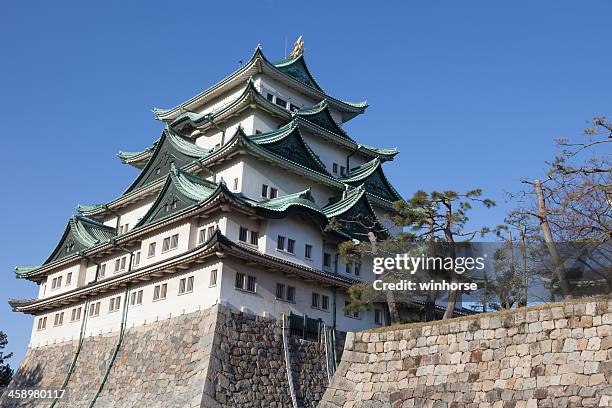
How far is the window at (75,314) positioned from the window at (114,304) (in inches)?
141

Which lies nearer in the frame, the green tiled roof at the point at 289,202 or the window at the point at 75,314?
the green tiled roof at the point at 289,202

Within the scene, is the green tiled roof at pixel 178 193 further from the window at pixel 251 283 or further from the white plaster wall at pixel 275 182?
the window at pixel 251 283

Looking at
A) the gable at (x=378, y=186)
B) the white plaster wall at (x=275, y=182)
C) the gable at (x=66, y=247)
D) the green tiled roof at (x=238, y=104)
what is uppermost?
the green tiled roof at (x=238, y=104)

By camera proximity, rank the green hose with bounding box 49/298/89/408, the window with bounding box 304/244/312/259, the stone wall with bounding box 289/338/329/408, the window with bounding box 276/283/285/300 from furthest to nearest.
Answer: the green hose with bounding box 49/298/89/408, the window with bounding box 304/244/312/259, the window with bounding box 276/283/285/300, the stone wall with bounding box 289/338/329/408

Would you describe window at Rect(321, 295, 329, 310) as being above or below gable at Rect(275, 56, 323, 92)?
below

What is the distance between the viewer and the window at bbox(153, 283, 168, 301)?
1266 inches

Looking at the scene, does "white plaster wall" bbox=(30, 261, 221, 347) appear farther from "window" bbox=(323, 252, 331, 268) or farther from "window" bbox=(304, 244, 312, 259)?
"window" bbox=(323, 252, 331, 268)

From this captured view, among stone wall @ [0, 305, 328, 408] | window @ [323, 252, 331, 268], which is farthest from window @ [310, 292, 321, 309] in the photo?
window @ [323, 252, 331, 268]

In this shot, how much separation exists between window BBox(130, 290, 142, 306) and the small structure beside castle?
A: 0.30 ft

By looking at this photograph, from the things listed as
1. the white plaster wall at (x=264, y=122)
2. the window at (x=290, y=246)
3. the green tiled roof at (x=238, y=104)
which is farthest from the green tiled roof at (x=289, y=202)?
the green tiled roof at (x=238, y=104)

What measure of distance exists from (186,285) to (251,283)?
3.29 m

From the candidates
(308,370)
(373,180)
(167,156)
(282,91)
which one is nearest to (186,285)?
(308,370)

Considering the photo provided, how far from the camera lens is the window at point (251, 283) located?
30.3 m

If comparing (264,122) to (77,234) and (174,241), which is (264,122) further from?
(77,234)
